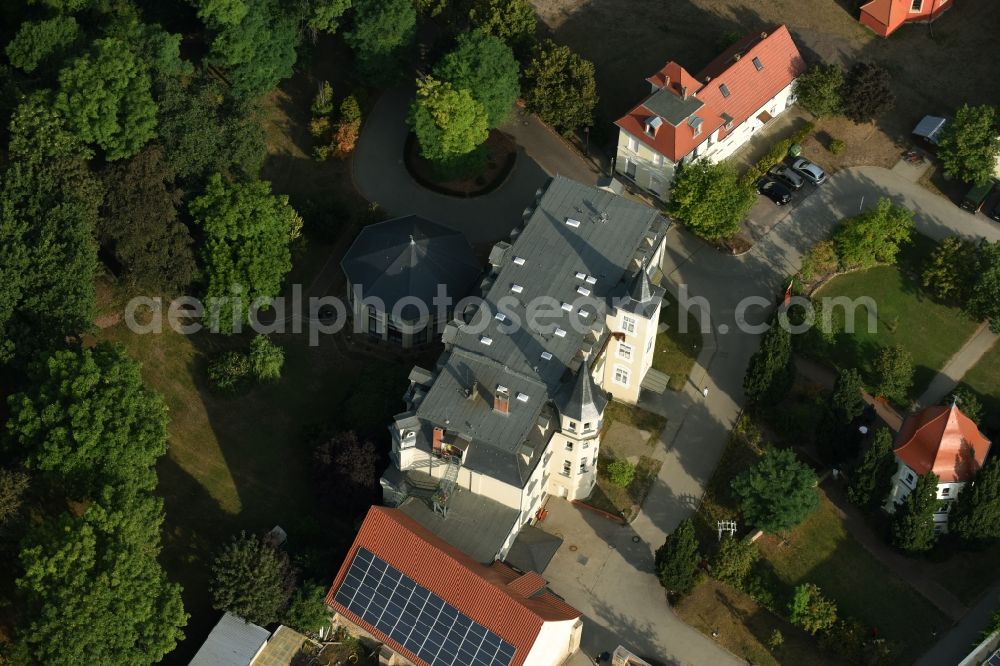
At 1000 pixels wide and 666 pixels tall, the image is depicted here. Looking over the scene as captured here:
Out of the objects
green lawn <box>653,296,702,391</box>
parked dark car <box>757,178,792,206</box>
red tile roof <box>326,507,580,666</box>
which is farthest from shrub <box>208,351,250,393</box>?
parked dark car <box>757,178,792,206</box>

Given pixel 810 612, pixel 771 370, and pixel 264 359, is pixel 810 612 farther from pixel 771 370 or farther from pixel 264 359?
pixel 264 359

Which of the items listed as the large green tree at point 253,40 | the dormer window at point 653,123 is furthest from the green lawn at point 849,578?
the large green tree at point 253,40

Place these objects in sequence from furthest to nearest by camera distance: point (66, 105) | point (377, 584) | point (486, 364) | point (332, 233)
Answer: point (332, 233) < point (66, 105) < point (486, 364) < point (377, 584)

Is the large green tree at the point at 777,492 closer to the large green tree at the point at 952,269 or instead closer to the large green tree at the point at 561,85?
the large green tree at the point at 952,269

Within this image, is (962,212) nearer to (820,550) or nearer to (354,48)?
(820,550)

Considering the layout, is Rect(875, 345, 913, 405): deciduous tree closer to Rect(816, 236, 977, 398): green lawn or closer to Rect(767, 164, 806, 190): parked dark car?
Rect(816, 236, 977, 398): green lawn

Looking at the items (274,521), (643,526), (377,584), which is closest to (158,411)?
(274,521)

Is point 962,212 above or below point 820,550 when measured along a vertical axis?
above
